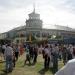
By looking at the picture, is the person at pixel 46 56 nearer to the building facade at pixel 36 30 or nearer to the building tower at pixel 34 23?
the building facade at pixel 36 30

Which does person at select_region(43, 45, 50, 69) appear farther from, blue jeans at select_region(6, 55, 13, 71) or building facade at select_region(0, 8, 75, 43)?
building facade at select_region(0, 8, 75, 43)

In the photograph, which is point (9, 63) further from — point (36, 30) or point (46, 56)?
point (36, 30)

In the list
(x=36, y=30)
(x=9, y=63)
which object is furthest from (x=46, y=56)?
(x=36, y=30)

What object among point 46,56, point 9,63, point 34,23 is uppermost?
point 34,23

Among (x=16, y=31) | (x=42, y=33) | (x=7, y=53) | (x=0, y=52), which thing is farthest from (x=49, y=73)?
(x=16, y=31)

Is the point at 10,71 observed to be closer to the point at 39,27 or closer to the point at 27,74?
the point at 27,74

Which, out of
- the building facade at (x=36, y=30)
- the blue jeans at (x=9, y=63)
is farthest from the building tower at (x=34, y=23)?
the blue jeans at (x=9, y=63)

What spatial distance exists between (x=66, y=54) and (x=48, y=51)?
12.8 feet

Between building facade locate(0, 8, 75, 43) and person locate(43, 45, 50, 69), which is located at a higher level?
building facade locate(0, 8, 75, 43)

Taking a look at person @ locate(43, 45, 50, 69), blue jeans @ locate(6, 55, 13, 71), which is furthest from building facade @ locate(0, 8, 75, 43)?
blue jeans @ locate(6, 55, 13, 71)

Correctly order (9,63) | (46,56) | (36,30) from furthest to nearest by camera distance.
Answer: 1. (36,30)
2. (46,56)
3. (9,63)

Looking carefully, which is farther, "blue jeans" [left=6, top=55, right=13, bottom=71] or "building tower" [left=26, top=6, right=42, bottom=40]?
"building tower" [left=26, top=6, right=42, bottom=40]

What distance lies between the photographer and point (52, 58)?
17953mm

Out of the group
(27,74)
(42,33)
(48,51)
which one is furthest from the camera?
(42,33)
